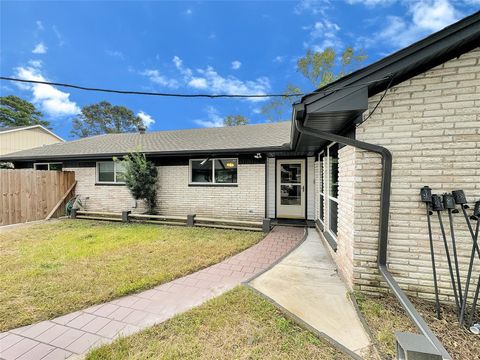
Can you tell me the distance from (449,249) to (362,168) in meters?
1.39

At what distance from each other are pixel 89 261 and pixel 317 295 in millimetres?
4227

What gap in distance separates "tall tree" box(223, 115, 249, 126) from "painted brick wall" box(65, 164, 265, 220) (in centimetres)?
1709

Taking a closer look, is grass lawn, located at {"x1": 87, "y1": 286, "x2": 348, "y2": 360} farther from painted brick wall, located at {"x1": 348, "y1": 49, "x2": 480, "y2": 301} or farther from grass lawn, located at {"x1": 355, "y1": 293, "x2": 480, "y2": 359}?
painted brick wall, located at {"x1": 348, "y1": 49, "x2": 480, "y2": 301}

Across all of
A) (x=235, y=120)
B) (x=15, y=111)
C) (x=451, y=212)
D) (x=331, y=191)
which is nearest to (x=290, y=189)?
(x=331, y=191)

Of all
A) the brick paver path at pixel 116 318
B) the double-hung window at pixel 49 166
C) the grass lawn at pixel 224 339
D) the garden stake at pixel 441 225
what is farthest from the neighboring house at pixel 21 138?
the garden stake at pixel 441 225

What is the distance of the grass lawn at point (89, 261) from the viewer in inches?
116

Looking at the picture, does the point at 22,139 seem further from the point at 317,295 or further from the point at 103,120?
the point at 317,295

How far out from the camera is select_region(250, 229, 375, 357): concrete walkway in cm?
227

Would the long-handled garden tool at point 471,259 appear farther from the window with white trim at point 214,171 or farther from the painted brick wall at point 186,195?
the window with white trim at point 214,171

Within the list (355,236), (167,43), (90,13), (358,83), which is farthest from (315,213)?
(167,43)

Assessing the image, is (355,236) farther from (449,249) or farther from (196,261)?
(196,261)

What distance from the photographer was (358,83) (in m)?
2.46

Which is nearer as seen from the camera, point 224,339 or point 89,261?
point 224,339

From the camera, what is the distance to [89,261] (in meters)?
4.28
